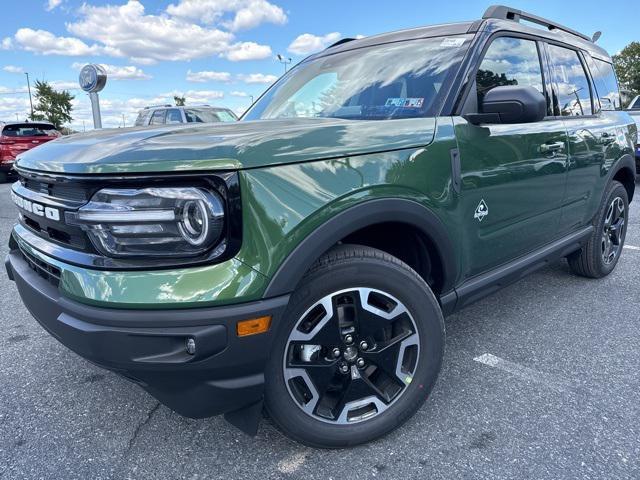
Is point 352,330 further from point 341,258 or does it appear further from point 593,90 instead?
point 593,90

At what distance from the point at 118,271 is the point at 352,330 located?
0.88 m

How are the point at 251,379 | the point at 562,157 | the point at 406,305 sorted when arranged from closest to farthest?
the point at 251,379 → the point at 406,305 → the point at 562,157

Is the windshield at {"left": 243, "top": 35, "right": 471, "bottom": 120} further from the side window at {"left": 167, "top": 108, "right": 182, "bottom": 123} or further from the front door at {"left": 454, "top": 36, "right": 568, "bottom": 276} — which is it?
the side window at {"left": 167, "top": 108, "right": 182, "bottom": 123}

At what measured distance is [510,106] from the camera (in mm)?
2174

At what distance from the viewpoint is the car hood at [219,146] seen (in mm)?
1538

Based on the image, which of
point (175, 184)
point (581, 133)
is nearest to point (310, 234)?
point (175, 184)

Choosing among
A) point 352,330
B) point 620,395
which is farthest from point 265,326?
point 620,395

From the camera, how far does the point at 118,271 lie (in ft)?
5.14

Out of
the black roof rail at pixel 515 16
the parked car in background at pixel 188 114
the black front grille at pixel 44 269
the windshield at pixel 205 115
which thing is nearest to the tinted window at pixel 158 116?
the parked car in background at pixel 188 114

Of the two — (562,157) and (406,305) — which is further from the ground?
(562,157)

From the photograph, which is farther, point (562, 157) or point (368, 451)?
point (562, 157)

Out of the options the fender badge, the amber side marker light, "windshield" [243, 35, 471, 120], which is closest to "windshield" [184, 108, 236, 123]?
"windshield" [243, 35, 471, 120]

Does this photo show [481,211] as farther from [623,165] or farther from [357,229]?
[623,165]

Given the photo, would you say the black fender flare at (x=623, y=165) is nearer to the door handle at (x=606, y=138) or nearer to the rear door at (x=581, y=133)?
the rear door at (x=581, y=133)
